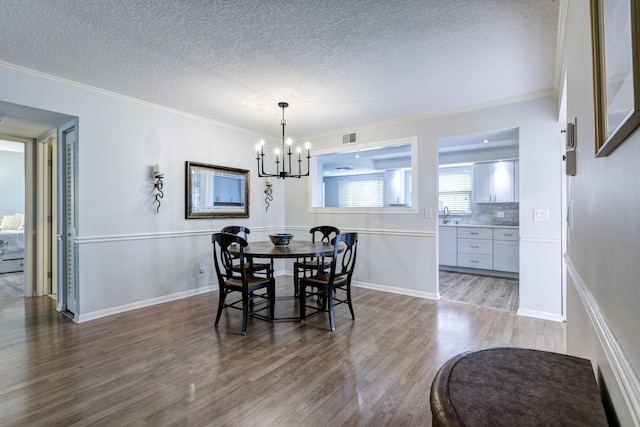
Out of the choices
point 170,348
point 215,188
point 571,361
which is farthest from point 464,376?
point 215,188

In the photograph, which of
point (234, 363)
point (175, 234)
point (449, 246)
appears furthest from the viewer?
point (449, 246)

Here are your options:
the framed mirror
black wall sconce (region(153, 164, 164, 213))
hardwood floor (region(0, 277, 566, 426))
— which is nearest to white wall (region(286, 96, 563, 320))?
hardwood floor (region(0, 277, 566, 426))

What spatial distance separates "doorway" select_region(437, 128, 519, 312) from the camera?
17.6 feet

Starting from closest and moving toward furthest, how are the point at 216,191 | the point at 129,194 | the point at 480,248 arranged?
1. the point at 129,194
2. the point at 216,191
3. the point at 480,248

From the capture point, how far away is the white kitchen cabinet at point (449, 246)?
6.02 meters

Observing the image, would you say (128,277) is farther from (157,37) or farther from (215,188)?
(157,37)

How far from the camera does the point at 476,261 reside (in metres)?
5.77

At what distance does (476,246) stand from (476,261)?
→ 28cm

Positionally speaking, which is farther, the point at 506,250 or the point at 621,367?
the point at 506,250

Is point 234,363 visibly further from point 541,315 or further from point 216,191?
point 541,315

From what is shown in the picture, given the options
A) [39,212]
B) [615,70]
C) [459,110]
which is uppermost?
[459,110]

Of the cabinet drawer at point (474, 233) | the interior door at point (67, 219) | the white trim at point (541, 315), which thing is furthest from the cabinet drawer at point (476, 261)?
the interior door at point (67, 219)

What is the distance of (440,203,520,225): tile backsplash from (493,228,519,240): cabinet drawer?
0.69m

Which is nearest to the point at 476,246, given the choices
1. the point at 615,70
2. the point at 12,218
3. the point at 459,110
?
the point at 459,110
